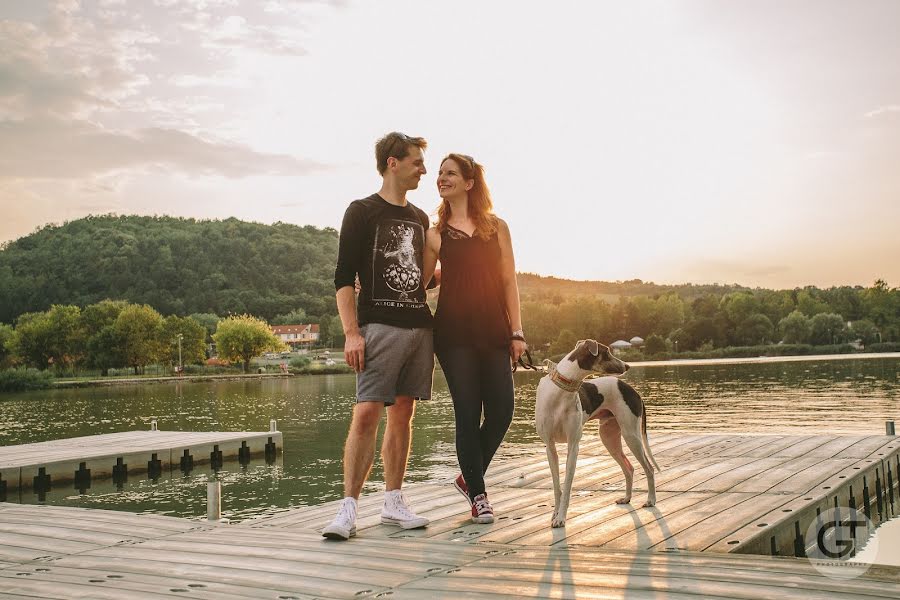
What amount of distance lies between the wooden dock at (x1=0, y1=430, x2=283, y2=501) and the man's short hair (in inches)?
527

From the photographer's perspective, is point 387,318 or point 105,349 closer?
point 387,318

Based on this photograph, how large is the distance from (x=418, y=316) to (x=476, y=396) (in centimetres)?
71

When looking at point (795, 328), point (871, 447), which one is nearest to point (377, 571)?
point (871, 447)

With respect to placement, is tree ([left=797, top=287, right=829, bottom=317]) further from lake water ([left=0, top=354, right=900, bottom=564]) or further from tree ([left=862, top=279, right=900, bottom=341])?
lake water ([left=0, top=354, right=900, bottom=564])

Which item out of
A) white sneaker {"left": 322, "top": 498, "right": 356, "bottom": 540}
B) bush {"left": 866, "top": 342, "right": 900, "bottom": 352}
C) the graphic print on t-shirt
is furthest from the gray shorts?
bush {"left": 866, "top": 342, "right": 900, "bottom": 352}

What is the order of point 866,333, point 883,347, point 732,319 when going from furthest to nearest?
1. point 732,319
2. point 866,333
3. point 883,347

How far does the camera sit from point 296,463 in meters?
21.0

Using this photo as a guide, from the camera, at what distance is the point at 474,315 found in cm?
555

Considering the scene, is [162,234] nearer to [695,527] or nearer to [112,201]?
[112,201]

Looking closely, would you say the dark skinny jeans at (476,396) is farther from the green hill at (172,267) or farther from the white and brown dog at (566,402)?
the green hill at (172,267)

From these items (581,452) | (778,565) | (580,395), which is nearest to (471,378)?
(580,395)

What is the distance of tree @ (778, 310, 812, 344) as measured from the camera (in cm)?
11875

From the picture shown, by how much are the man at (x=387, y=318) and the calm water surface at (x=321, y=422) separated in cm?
951

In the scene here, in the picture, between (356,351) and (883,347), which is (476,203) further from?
(883,347)
